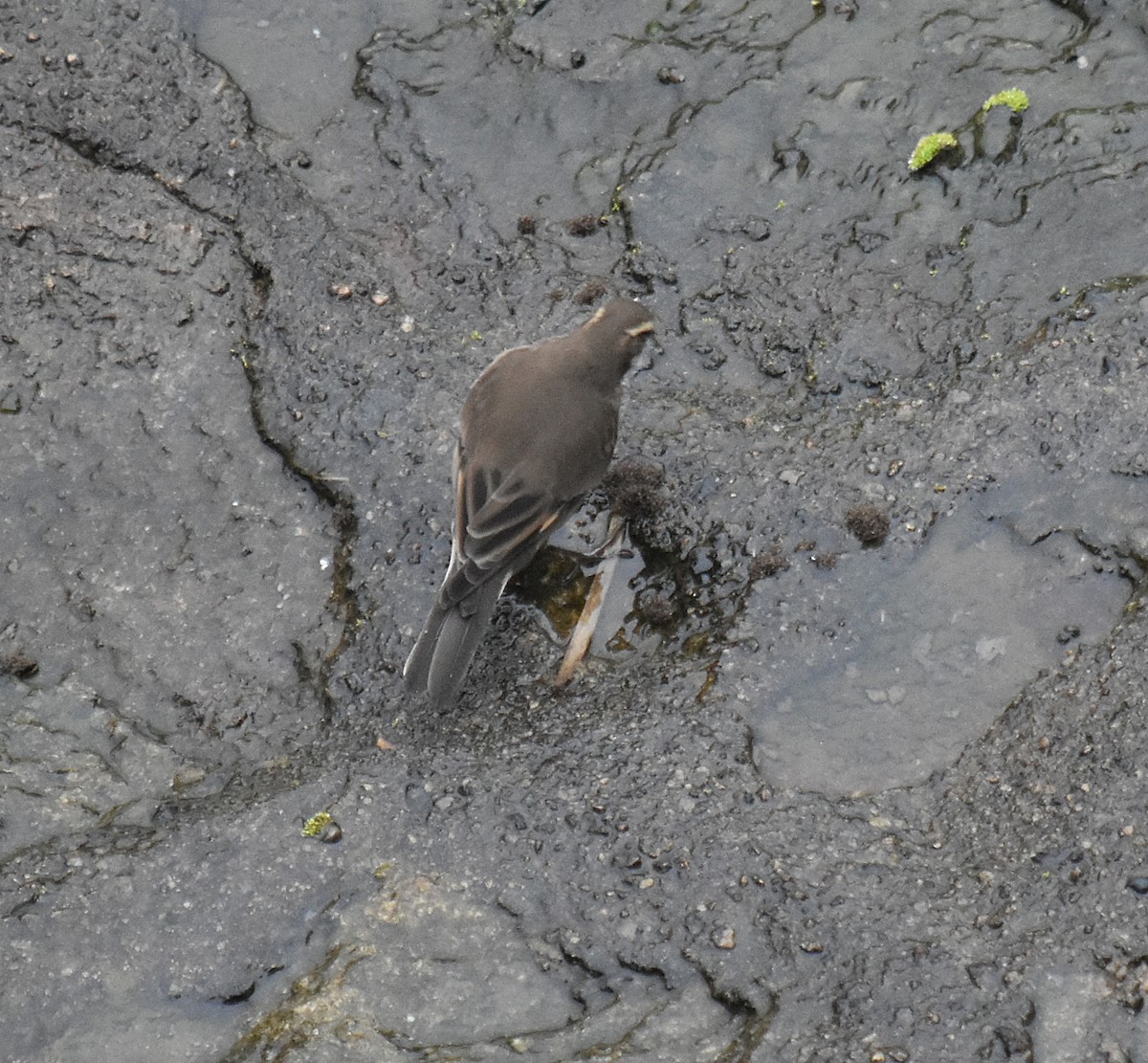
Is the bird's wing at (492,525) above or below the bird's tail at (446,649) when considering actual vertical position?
above

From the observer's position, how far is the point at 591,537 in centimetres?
635

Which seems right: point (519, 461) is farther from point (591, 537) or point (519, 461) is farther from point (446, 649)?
point (446, 649)

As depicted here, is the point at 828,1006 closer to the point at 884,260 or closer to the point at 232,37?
the point at 884,260

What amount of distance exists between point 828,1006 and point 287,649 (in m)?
2.75

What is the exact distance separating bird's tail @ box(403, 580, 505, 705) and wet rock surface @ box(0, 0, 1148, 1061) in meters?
0.14

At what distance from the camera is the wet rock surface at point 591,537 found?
15.5 ft

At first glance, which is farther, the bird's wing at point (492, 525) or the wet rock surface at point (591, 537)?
the bird's wing at point (492, 525)

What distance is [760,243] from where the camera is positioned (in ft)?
22.7

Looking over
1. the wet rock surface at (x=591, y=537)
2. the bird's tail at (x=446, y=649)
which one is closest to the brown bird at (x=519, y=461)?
the bird's tail at (x=446, y=649)

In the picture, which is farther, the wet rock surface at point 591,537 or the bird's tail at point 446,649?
the bird's tail at point 446,649

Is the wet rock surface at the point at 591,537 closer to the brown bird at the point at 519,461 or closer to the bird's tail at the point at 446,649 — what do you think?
the bird's tail at the point at 446,649

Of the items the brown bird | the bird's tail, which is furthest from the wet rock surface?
the brown bird

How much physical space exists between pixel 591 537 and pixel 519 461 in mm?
537

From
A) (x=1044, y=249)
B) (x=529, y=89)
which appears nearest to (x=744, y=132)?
(x=529, y=89)
